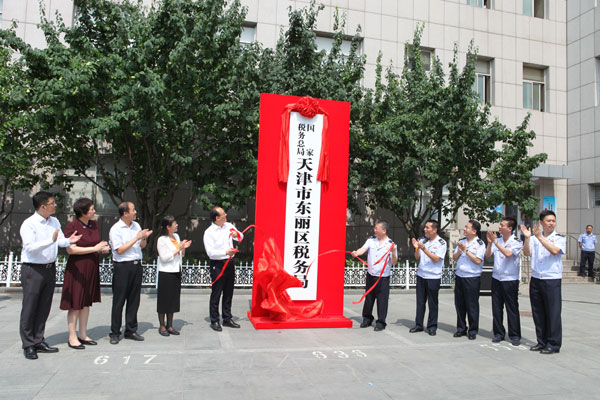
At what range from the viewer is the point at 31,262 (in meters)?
4.78

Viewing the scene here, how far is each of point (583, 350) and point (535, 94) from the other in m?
13.8

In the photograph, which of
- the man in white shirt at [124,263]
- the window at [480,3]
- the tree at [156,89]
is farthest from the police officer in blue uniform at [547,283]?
the window at [480,3]

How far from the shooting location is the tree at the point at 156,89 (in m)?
8.56

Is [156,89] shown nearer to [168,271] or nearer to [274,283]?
[168,271]

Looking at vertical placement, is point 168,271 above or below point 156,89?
below

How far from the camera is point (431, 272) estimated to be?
6387 millimetres

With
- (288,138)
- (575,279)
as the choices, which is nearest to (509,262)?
(288,138)

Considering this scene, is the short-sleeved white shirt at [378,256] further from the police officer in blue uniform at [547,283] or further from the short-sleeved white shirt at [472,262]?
the police officer in blue uniform at [547,283]

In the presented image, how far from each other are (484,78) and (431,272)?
40.7ft

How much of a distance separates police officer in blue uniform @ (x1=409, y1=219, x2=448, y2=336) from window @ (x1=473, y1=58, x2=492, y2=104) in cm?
1176

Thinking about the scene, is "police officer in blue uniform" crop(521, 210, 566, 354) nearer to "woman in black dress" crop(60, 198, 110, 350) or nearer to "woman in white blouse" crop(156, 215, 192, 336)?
"woman in white blouse" crop(156, 215, 192, 336)

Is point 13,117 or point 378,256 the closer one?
point 378,256

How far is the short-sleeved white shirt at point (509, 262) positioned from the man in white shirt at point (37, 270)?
5.08 metres

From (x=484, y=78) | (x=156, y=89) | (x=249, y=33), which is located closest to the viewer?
(x=156, y=89)
